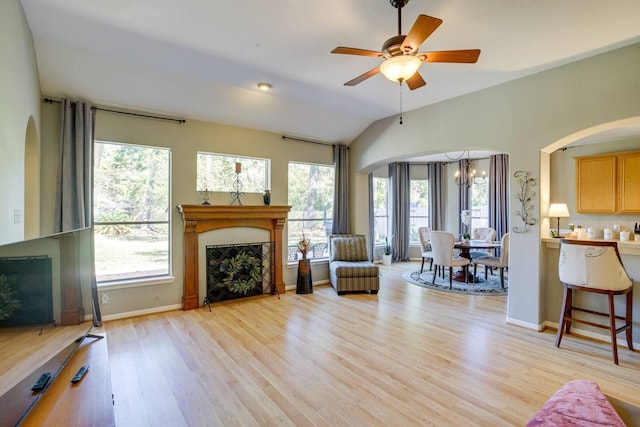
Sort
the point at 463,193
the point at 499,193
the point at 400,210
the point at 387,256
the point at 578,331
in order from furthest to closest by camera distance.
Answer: the point at 400,210 → the point at 463,193 → the point at 387,256 → the point at 499,193 → the point at 578,331

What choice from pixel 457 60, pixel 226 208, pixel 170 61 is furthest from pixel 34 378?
pixel 226 208

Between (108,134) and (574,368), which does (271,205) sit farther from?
(574,368)

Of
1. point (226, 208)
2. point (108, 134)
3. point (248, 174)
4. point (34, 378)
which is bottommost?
point (34, 378)

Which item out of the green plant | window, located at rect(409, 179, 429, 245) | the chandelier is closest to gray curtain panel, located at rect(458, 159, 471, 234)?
the chandelier

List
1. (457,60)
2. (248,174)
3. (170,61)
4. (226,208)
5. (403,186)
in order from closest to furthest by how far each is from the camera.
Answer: (457,60)
(170,61)
(226,208)
(248,174)
(403,186)

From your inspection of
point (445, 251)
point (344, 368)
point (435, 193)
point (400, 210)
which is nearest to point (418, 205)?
point (435, 193)

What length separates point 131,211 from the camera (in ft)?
13.8

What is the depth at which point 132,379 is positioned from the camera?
260 cm

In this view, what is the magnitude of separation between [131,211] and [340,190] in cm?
350

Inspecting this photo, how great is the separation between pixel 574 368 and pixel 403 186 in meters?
6.04

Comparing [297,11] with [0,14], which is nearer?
[0,14]

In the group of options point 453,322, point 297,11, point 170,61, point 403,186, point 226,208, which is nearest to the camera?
point 297,11

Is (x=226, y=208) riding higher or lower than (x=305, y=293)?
higher

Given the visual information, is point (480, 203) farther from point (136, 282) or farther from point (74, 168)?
point (74, 168)
